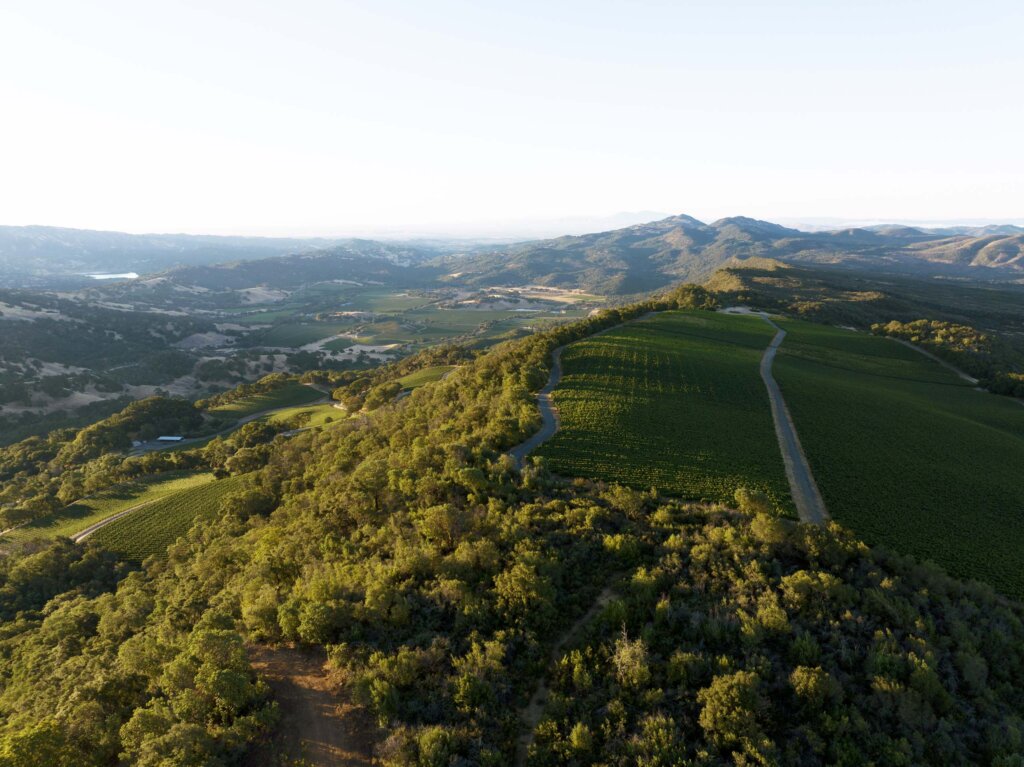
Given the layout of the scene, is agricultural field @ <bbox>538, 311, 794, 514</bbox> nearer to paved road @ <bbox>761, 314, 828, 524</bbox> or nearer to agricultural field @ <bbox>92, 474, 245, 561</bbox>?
paved road @ <bbox>761, 314, 828, 524</bbox>

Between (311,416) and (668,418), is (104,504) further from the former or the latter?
(668,418)

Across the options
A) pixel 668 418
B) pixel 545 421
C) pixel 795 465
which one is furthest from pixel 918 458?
pixel 545 421

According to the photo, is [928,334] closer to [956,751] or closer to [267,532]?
[956,751]

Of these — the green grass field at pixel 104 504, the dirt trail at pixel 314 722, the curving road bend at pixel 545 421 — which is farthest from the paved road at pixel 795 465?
the green grass field at pixel 104 504

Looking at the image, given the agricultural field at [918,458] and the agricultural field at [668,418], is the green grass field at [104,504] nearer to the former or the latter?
the agricultural field at [668,418]

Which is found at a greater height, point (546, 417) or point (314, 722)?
point (546, 417)

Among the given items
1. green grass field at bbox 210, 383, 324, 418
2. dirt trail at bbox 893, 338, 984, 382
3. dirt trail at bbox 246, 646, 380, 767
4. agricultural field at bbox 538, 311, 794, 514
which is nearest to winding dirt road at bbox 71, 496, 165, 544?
green grass field at bbox 210, 383, 324, 418
